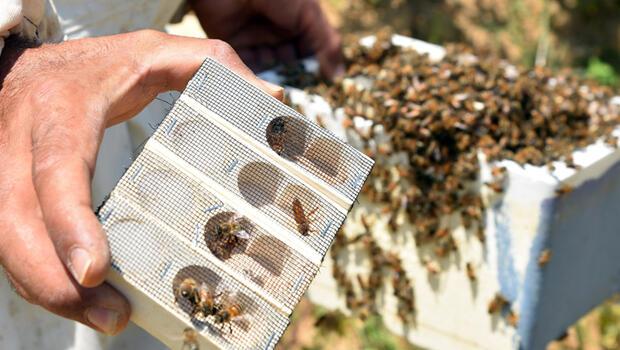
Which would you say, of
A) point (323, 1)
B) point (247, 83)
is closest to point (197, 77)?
point (247, 83)

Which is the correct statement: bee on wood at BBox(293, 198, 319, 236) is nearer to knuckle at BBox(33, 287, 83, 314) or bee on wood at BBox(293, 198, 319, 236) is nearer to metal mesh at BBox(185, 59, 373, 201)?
metal mesh at BBox(185, 59, 373, 201)

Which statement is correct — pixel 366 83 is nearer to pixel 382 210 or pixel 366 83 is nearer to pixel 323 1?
pixel 382 210

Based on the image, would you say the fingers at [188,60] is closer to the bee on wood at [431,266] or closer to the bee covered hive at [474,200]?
the bee covered hive at [474,200]

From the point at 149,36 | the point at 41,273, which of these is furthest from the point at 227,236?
the point at 149,36

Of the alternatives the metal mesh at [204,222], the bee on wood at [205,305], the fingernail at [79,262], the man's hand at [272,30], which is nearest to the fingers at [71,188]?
the fingernail at [79,262]

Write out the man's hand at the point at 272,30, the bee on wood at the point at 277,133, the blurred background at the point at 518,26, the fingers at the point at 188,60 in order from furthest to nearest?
the blurred background at the point at 518,26, the man's hand at the point at 272,30, the fingers at the point at 188,60, the bee on wood at the point at 277,133

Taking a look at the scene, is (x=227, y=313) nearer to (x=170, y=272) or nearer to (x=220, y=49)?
(x=170, y=272)
